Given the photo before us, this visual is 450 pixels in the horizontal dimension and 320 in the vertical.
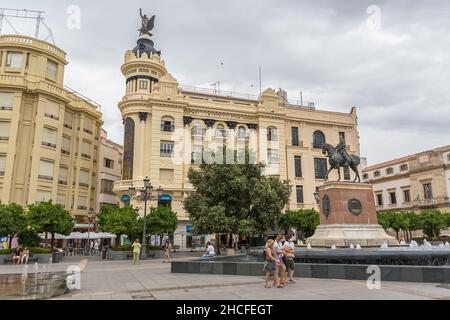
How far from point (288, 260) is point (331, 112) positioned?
142 feet

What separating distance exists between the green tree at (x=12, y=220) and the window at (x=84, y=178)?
16.2m

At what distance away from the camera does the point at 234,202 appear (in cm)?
2888

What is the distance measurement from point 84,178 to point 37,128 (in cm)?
930

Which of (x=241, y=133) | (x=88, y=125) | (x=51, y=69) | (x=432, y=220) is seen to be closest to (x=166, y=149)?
(x=241, y=133)

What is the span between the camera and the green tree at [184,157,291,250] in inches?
1083

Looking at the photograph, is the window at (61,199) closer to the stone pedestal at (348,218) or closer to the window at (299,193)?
the window at (299,193)

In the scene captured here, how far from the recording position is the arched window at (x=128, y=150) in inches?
1609

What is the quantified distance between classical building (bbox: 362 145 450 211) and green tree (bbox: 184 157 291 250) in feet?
99.6

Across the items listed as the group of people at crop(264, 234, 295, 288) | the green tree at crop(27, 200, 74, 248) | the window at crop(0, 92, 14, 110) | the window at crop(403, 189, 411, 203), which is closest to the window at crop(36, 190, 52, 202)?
the window at crop(0, 92, 14, 110)

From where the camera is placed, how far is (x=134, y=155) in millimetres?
41000

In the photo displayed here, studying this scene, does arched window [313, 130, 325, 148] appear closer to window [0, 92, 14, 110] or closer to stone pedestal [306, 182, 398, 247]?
stone pedestal [306, 182, 398, 247]
